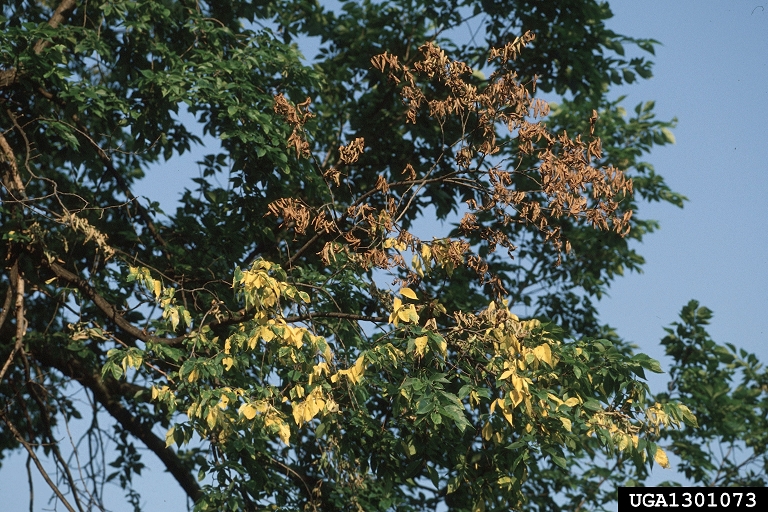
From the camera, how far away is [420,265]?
5.50 meters

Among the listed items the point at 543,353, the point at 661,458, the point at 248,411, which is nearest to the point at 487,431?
the point at 543,353

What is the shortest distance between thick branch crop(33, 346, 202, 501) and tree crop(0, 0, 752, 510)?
0.07 feet

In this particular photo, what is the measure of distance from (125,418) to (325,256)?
357 centimetres

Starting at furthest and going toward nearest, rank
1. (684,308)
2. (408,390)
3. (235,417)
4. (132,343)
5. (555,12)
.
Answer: (684,308), (555,12), (132,343), (235,417), (408,390)

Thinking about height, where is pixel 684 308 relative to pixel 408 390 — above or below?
above

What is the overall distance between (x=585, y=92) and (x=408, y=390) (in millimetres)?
4718

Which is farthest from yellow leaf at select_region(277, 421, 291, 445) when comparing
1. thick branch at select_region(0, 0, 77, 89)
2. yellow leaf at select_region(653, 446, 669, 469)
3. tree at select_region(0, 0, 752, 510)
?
thick branch at select_region(0, 0, 77, 89)

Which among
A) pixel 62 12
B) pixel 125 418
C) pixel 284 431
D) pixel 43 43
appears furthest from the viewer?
pixel 125 418

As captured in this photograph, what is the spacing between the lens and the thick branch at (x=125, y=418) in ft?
26.3

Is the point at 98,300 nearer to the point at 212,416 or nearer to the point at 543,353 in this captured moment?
the point at 212,416

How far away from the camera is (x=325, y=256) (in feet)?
17.9

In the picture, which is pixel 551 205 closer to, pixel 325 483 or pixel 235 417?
pixel 235 417

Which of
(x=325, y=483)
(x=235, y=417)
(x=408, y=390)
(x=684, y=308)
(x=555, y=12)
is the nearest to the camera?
(x=408, y=390)

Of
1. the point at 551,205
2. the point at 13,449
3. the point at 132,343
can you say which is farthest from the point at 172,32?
the point at 13,449
